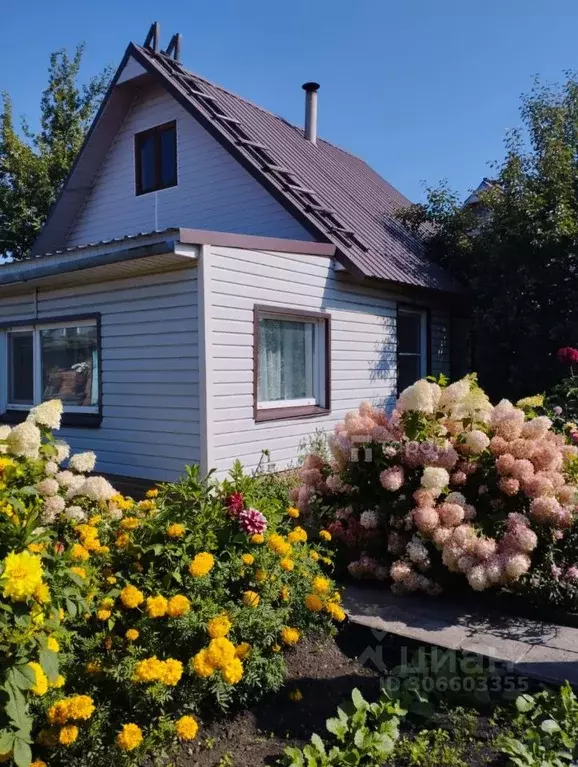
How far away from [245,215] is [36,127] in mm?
15150

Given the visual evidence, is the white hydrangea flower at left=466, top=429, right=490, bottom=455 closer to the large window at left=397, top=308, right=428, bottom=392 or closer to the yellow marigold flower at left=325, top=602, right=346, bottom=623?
the yellow marigold flower at left=325, top=602, right=346, bottom=623

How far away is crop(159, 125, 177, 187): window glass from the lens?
420 inches

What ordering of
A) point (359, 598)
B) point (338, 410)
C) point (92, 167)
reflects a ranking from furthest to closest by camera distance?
1. point (92, 167)
2. point (338, 410)
3. point (359, 598)

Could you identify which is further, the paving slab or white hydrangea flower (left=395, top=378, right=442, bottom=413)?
white hydrangea flower (left=395, top=378, right=442, bottom=413)

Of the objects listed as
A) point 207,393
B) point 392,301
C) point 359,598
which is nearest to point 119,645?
point 359,598

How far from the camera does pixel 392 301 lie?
368 inches

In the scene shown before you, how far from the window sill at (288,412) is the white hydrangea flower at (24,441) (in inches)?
143

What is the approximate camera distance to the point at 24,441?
3291mm

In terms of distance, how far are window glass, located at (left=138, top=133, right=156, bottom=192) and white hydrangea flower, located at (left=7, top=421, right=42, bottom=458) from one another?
8.84 m

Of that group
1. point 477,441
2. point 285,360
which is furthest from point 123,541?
point 285,360

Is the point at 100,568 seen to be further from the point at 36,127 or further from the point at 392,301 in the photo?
the point at 36,127

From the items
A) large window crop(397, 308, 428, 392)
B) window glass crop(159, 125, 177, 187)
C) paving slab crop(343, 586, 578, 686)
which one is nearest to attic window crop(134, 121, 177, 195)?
window glass crop(159, 125, 177, 187)

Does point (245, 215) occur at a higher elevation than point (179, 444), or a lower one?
higher

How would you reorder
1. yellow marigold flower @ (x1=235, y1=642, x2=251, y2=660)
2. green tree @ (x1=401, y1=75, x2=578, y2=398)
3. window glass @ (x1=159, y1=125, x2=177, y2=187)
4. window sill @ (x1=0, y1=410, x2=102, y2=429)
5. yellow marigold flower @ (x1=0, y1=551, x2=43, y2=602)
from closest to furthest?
yellow marigold flower @ (x1=0, y1=551, x2=43, y2=602), yellow marigold flower @ (x1=235, y1=642, x2=251, y2=660), window sill @ (x1=0, y1=410, x2=102, y2=429), green tree @ (x1=401, y1=75, x2=578, y2=398), window glass @ (x1=159, y1=125, x2=177, y2=187)
